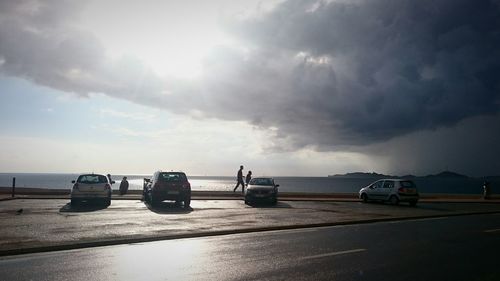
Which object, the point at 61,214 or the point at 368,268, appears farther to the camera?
the point at 61,214

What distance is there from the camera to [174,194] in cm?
2283

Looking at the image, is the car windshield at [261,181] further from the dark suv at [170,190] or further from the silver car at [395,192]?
the silver car at [395,192]

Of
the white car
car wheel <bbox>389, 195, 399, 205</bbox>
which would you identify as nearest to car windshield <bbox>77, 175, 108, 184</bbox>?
the white car

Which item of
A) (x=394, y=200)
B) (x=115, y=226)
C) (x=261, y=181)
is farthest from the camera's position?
(x=394, y=200)

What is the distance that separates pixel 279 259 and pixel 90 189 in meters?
15.5

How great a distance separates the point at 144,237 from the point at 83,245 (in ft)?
5.48

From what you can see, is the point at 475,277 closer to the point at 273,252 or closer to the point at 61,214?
the point at 273,252

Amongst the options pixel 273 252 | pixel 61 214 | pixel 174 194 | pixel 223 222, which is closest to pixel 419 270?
pixel 273 252

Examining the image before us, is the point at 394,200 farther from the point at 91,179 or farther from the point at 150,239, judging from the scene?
the point at 150,239

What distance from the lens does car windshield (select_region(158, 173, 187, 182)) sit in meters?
23.3

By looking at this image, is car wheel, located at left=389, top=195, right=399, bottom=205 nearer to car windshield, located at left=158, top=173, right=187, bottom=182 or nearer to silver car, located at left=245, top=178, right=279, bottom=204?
silver car, located at left=245, top=178, right=279, bottom=204

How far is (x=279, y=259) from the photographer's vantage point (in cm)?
934

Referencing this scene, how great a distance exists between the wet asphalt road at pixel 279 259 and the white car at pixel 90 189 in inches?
461

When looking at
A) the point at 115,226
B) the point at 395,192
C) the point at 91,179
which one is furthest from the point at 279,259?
the point at 395,192
